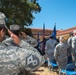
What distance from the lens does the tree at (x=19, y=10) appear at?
22.5 m

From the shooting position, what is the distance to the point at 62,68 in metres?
8.87

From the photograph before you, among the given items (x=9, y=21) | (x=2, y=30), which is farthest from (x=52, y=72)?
(x=9, y=21)

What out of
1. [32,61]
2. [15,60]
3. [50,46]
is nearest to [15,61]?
[15,60]

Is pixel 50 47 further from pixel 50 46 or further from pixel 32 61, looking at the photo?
pixel 32 61

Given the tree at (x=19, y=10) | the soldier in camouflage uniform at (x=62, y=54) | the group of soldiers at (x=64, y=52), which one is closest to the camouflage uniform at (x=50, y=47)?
the group of soldiers at (x=64, y=52)

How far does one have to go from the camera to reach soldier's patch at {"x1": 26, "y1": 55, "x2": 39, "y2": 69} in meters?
1.76

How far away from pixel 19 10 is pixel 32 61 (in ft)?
72.2

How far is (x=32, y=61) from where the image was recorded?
178 cm

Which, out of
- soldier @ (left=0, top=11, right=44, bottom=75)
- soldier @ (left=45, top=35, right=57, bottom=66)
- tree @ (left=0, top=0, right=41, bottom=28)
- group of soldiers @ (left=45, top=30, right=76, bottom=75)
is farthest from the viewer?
tree @ (left=0, top=0, right=41, bottom=28)

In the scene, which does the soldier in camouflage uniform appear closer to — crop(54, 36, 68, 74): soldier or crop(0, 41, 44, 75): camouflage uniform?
crop(54, 36, 68, 74): soldier

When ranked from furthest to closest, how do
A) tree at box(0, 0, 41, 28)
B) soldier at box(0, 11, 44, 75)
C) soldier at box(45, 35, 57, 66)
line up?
1. tree at box(0, 0, 41, 28)
2. soldier at box(45, 35, 57, 66)
3. soldier at box(0, 11, 44, 75)

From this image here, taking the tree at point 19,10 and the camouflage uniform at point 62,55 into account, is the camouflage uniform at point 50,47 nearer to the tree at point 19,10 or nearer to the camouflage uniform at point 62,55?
the camouflage uniform at point 62,55

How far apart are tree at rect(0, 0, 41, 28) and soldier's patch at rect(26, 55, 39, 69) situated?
802 inches

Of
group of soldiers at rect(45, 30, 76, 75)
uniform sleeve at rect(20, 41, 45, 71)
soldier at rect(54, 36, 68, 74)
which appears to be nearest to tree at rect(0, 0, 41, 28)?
group of soldiers at rect(45, 30, 76, 75)
